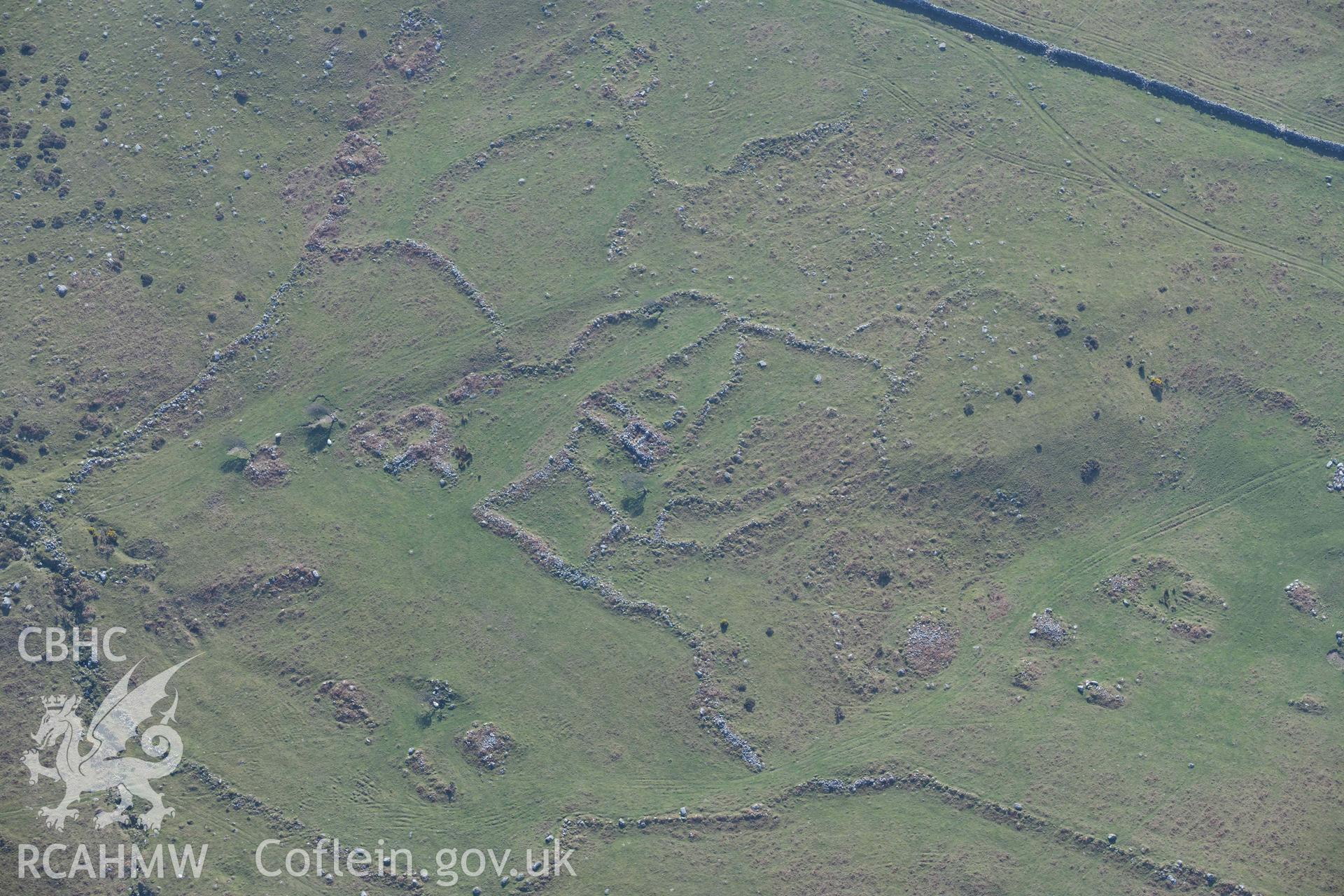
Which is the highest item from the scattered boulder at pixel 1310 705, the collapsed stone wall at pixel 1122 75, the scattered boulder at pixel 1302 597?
the collapsed stone wall at pixel 1122 75

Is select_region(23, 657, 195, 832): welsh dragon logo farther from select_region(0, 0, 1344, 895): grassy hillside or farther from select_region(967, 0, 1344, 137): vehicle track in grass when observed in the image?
select_region(967, 0, 1344, 137): vehicle track in grass

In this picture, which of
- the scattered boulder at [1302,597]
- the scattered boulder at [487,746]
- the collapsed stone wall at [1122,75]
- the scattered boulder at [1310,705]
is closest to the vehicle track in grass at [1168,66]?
the collapsed stone wall at [1122,75]

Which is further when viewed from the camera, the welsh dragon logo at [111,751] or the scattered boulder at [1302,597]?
the scattered boulder at [1302,597]

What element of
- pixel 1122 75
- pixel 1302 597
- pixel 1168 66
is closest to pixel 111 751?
pixel 1302 597

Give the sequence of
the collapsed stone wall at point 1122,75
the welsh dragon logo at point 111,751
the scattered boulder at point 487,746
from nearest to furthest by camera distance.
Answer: the welsh dragon logo at point 111,751, the scattered boulder at point 487,746, the collapsed stone wall at point 1122,75

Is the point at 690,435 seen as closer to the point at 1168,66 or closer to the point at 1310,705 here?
the point at 1310,705

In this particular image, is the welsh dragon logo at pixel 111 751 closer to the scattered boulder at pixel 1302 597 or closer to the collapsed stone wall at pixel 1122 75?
the scattered boulder at pixel 1302 597
